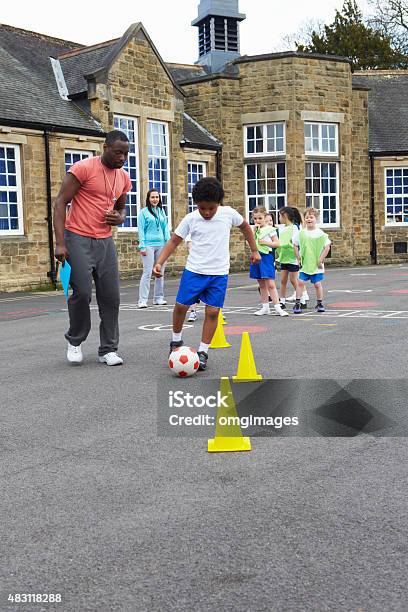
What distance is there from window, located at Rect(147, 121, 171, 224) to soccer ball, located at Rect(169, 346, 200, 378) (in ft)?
60.3

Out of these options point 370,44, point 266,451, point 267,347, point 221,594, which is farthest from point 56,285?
point 370,44

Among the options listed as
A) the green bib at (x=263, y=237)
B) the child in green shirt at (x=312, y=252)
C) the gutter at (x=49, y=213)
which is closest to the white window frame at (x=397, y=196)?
the gutter at (x=49, y=213)

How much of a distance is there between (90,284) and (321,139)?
22.4 meters

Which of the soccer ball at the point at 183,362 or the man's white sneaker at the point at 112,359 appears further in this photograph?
the man's white sneaker at the point at 112,359

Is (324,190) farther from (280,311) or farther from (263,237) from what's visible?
(280,311)

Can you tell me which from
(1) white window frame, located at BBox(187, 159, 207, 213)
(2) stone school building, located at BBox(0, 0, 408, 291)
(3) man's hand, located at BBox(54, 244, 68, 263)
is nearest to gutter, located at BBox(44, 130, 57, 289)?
(2) stone school building, located at BBox(0, 0, 408, 291)

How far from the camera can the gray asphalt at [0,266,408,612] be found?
2.88 metres

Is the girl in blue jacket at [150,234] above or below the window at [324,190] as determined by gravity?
below

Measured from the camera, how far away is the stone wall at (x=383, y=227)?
31.4 meters

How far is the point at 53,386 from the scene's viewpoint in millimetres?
6848

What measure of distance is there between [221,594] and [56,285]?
61.8 ft

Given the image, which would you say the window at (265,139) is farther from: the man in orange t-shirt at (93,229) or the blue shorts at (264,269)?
the man in orange t-shirt at (93,229)

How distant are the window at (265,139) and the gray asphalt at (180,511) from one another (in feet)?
72.1

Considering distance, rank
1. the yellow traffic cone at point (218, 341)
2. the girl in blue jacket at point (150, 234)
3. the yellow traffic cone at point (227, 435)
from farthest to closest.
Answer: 1. the girl in blue jacket at point (150, 234)
2. the yellow traffic cone at point (218, 341)
3. the yellow traffic cone at point (227, 435)
